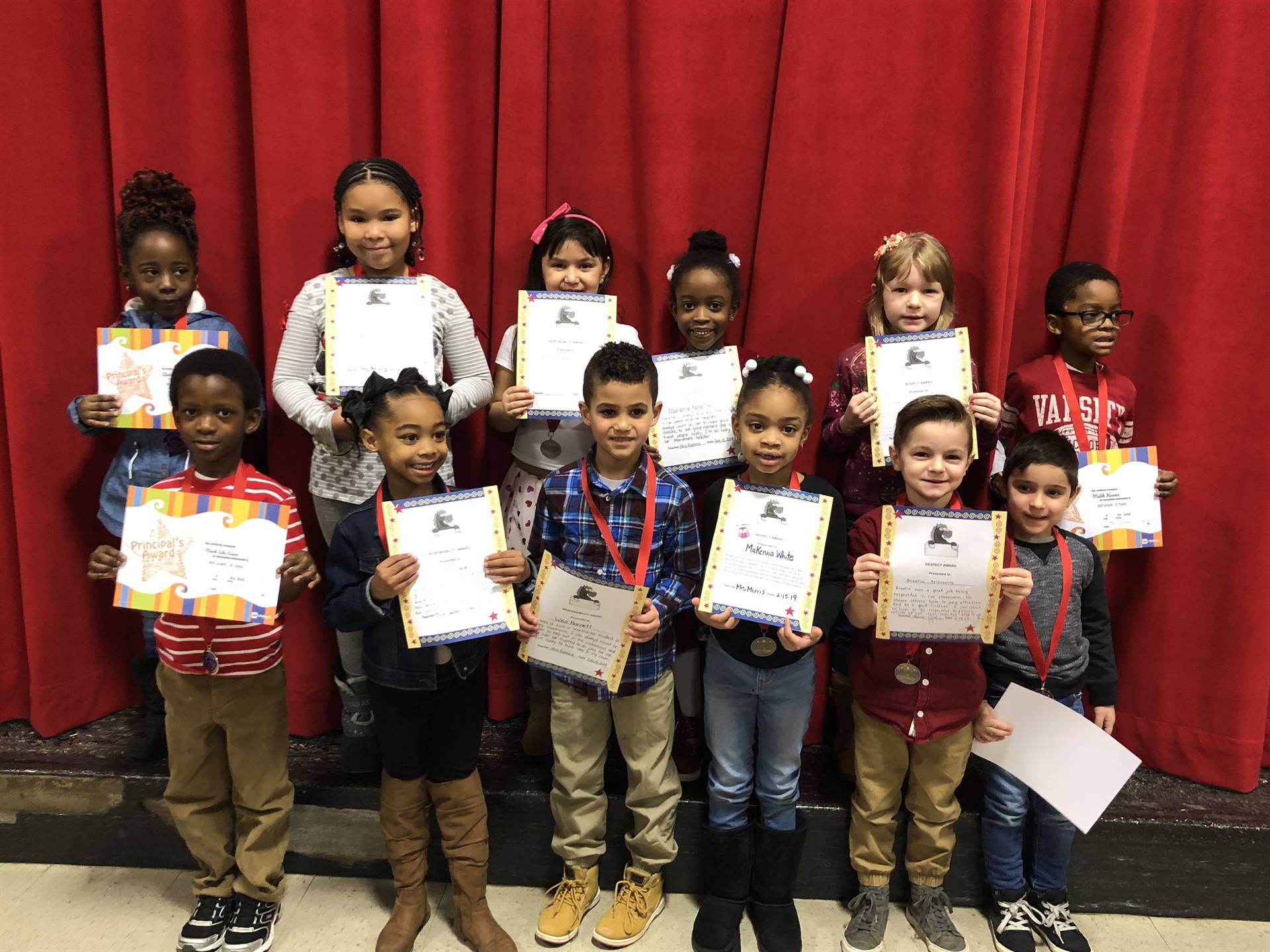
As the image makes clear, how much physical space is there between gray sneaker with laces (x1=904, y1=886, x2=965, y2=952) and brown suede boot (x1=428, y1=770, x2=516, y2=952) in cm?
100

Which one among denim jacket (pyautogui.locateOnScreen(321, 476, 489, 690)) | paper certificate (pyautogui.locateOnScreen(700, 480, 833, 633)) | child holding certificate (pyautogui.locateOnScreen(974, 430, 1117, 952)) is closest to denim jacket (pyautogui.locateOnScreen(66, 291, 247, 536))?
denim jacket (pyautogui.locateOnScreen(321, 476, 489, 690))

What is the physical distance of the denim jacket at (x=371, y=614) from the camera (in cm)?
168

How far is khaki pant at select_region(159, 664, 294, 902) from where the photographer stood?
181cm

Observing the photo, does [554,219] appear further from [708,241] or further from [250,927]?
[250,927]

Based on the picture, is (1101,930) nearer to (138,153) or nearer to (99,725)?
(99,725)

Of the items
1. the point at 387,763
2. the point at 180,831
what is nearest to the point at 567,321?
the point at 387,763

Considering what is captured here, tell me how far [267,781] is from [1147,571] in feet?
8.24

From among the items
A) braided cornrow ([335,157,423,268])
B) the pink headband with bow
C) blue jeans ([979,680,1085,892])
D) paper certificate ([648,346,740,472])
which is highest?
braided cornrow ([335,157,423,268])

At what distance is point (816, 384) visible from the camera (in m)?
2.34

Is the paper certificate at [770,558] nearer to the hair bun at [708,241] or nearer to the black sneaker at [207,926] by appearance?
the hair bun at [708,241]

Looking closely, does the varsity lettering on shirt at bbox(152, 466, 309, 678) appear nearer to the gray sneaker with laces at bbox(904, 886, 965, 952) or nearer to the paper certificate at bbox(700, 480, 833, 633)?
the paper certificate at bbox(700, 480, 833, 633)

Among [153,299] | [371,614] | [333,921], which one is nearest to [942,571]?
[371,614]

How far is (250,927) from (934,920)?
1667mm

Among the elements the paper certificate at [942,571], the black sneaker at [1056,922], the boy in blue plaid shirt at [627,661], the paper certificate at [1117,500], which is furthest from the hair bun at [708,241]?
the black sneaker at [1056,922]
